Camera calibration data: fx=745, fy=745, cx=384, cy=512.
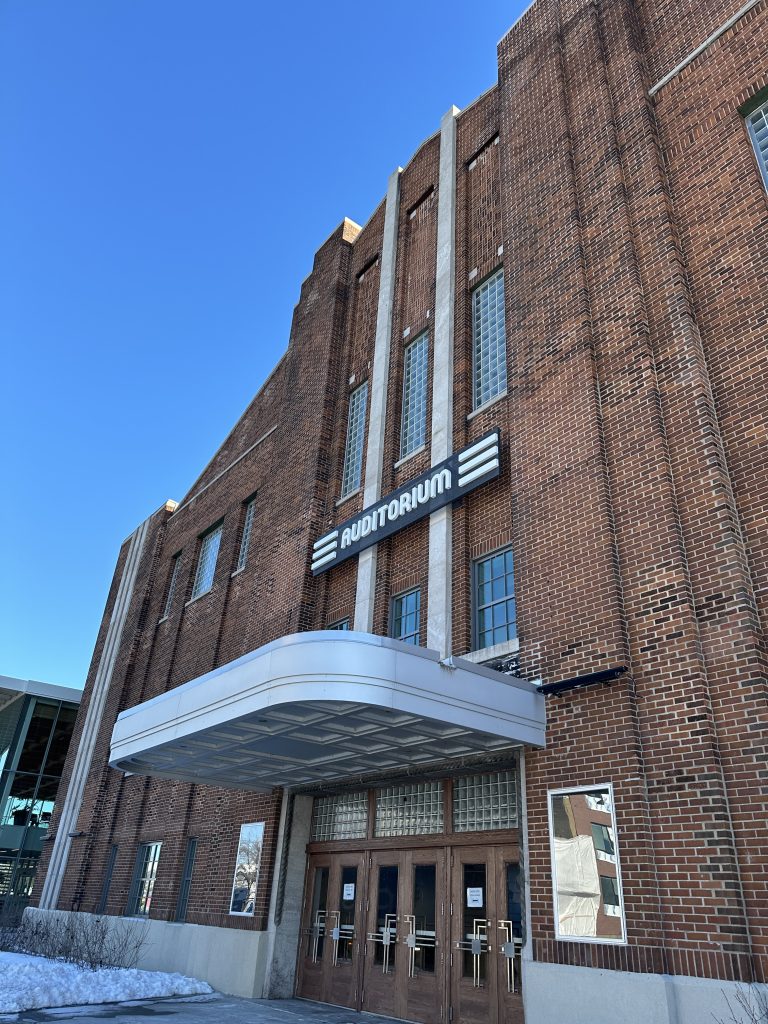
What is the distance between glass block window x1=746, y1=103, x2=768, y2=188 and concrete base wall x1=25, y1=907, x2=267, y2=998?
14.7m

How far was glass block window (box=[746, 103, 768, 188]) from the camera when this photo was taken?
33.8ft

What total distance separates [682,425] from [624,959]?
604cm

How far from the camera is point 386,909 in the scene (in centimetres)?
1172

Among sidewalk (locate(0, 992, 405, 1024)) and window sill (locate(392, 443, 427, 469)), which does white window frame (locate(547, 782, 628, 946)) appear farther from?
window sill (locate(392, 443, 427, 469))

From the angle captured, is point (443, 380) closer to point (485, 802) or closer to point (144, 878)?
point (485, 802)

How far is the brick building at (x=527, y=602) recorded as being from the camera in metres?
7.98

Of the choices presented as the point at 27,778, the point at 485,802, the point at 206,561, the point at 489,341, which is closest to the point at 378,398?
the point at 489,341

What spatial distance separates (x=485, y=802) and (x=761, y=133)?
10.2 metres

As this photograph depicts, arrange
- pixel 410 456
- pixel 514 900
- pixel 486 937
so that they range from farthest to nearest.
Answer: pixel 410 456
pixel 486 937
pixel 514 900

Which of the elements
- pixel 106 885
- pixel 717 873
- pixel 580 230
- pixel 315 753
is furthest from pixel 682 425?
pixel 106 885

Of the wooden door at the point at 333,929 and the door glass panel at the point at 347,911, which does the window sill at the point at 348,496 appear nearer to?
the wooden door at the point at 333,929

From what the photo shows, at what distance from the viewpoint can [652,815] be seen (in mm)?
7922

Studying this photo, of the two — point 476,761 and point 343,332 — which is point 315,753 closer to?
point 476,761

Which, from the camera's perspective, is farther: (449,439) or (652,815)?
(449,439)
